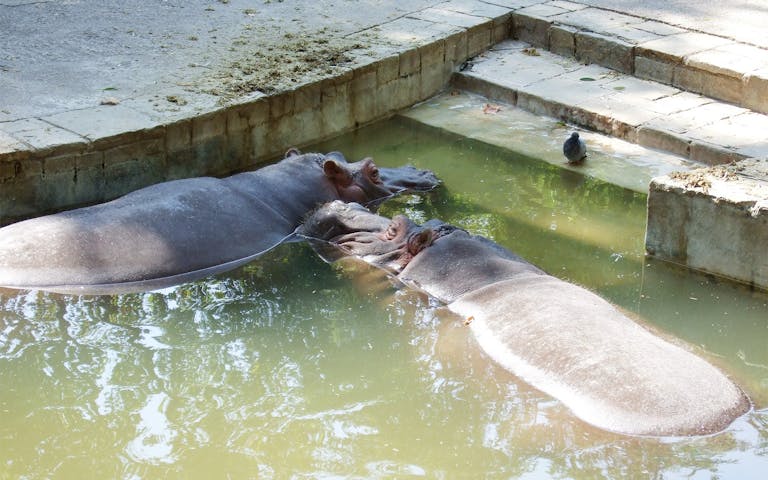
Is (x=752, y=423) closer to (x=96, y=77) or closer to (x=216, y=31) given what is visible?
(x=96, y=77)

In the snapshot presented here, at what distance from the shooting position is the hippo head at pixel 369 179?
7.55 meters

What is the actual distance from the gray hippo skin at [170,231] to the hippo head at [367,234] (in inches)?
8.2

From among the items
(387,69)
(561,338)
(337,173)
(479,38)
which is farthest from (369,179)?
(479,38)

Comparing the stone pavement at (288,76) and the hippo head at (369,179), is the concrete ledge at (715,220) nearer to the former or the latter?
the stone pavement at (288,76)

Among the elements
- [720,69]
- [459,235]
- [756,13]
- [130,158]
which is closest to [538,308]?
[459,235]

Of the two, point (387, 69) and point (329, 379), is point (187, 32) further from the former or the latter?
point (329, 379)

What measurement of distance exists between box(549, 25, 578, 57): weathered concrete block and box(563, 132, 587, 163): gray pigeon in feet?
6.66

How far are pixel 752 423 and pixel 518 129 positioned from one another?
4305 mm

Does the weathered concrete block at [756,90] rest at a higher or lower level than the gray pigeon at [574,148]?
higher

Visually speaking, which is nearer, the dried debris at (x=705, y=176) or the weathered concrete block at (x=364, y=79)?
the dried debris at (x=705, y=176)

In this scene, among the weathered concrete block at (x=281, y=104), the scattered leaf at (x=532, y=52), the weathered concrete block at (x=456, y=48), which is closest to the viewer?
the weathered concrete block at (x=281, y=104)

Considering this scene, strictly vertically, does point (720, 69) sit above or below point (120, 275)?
above

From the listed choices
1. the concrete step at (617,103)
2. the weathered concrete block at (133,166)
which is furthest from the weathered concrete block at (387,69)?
the weathered concrete block at (133,166)

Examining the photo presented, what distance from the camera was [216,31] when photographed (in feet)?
31.6
